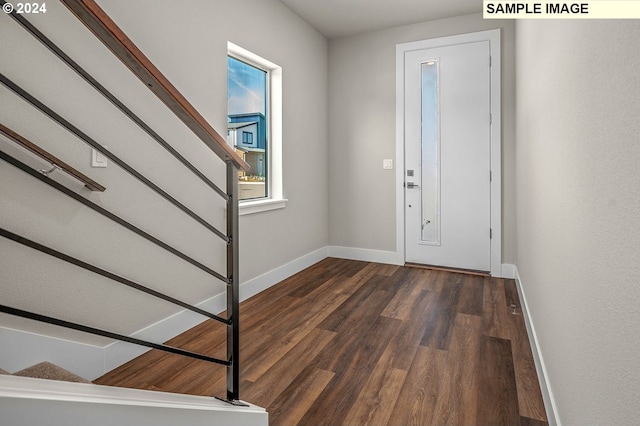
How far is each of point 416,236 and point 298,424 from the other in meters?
2.93

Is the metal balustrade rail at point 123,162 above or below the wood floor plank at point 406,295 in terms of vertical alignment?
above

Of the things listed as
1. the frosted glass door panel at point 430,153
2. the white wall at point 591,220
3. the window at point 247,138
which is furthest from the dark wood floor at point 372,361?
the window at point 247,138

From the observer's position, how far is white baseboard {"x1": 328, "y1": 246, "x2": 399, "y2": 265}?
168 inches

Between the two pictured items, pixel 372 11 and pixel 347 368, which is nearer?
pixel 347 368

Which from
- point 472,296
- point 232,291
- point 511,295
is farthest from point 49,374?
point 511,295

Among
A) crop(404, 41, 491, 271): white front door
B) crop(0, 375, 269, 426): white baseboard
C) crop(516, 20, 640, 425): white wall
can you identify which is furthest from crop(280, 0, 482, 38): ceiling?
crop(0, 375, 269, 426): white baseboard

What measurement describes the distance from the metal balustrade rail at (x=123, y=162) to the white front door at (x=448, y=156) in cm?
299

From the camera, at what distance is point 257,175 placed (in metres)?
3.48

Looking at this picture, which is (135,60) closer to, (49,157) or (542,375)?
(49,157)

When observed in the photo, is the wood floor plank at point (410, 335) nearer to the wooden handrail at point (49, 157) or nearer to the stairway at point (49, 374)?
the stairway at point (49, 374)

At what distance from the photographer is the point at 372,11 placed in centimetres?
371

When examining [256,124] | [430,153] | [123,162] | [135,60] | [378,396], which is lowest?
[378,396]

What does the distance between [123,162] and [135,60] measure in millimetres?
368

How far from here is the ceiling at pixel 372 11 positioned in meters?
3.52
